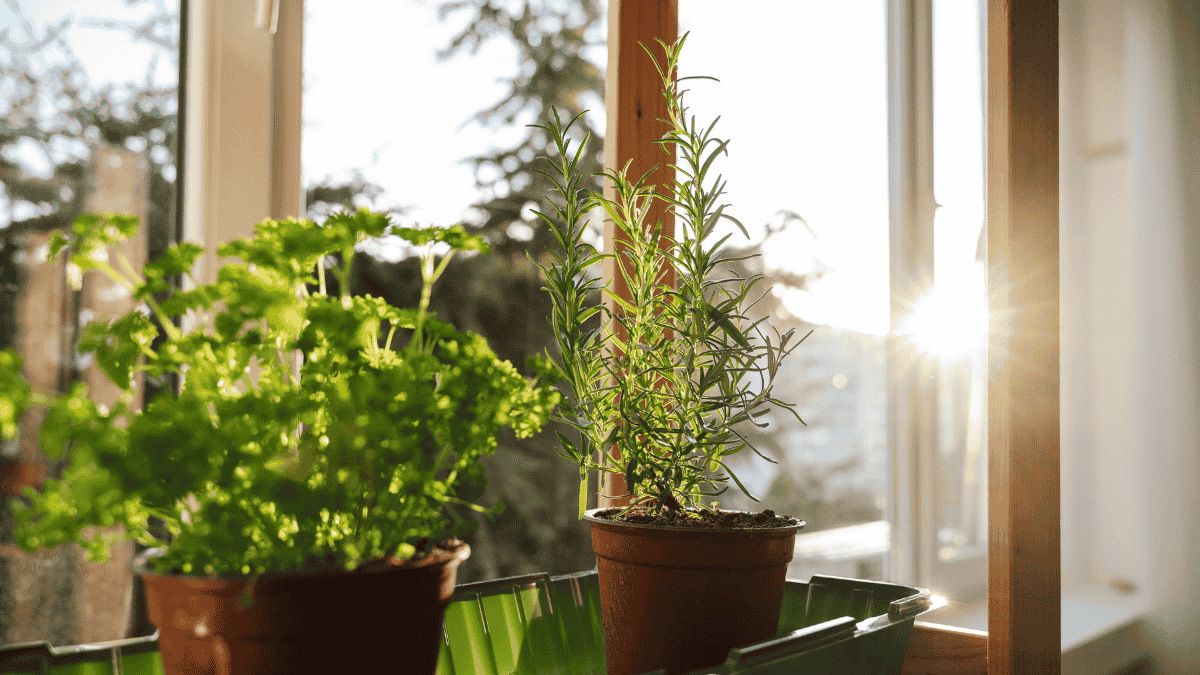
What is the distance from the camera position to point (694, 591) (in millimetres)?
627

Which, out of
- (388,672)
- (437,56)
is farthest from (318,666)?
(437,56)

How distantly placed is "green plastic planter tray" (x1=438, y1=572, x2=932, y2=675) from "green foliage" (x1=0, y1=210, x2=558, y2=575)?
0.79ft

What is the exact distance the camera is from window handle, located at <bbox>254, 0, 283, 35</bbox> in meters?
0.81

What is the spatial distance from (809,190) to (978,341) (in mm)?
608

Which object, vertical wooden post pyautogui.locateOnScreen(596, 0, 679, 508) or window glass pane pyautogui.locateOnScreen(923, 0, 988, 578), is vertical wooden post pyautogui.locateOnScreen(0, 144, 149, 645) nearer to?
vertical wooden post pyautogui.locateOnScreen(596, 0, 679, 508)

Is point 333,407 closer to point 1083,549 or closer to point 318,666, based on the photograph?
point 318,666

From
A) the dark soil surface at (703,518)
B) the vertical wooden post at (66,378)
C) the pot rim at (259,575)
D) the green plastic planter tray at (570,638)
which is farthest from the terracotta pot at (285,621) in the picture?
the vertical wooden post at (66,378)

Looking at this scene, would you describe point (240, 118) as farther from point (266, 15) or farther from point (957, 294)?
point (957, 294)

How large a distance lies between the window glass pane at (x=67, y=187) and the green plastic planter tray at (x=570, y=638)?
0.98 ft

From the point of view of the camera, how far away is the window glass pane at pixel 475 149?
3.75ft

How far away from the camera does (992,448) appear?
708 millimetres

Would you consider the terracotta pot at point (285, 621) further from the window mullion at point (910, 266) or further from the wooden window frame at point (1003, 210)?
the window mullion at point (910, 266)

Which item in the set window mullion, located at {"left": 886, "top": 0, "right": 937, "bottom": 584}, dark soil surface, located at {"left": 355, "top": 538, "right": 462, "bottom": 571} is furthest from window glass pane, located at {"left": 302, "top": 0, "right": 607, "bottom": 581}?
window mullion, located at {"left": 886, "top": 0, "right": 937, "bottom": 584}

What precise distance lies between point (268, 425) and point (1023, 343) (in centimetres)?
66
